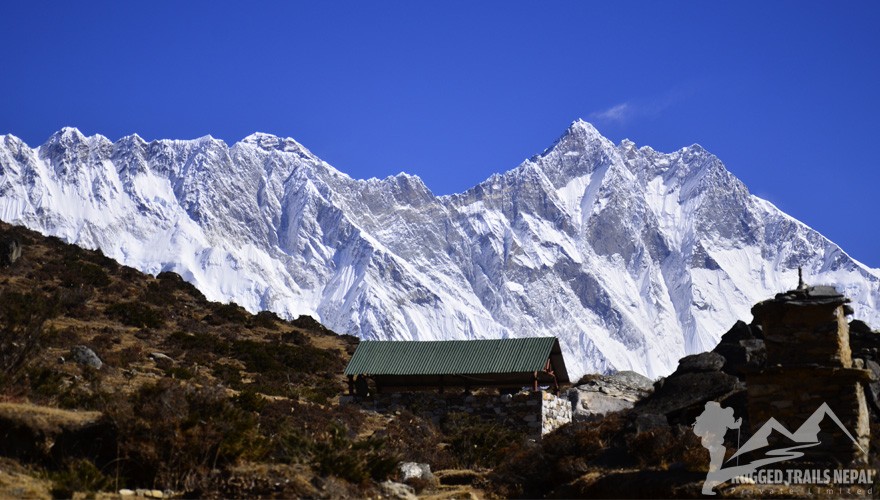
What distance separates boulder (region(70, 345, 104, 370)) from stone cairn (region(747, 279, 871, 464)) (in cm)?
1715

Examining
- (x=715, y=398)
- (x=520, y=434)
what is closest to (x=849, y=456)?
(x=715, y=398)

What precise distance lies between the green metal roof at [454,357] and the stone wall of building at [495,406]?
86 cm

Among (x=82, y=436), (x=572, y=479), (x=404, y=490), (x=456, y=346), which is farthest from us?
(x=456, y=346)

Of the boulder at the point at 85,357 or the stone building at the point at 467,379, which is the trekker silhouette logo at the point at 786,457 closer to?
the stone building at the point at 467,379

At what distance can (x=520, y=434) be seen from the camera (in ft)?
91.6

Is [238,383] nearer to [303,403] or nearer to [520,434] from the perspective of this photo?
[303,403]

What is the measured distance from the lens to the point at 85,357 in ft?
93.0

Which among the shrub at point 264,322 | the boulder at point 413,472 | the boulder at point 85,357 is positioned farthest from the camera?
the shrub at point 264,322

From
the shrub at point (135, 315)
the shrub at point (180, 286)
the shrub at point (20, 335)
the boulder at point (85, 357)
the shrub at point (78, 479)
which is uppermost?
the shrub at point (180, 286)

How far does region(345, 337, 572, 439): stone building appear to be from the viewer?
101 feet

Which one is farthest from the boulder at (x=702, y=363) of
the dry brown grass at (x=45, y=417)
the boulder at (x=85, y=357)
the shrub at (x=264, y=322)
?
the shrub at (x=264, y=322)

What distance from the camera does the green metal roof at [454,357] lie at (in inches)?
1272

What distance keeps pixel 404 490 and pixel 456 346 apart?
16.5m

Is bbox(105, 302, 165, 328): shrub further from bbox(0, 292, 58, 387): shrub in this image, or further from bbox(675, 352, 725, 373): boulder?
bbox(675, 352, 725, 373): boulder
